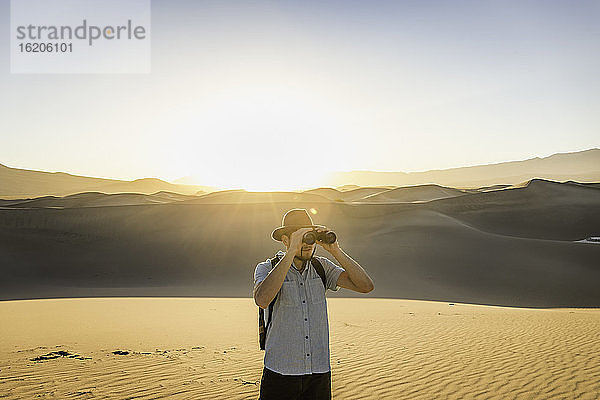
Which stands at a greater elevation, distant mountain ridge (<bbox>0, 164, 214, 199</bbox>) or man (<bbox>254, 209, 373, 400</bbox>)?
distant mountain ridge (<bbox>0, 164, 214, 199</bbox>)

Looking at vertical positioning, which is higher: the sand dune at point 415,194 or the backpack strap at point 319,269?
the sand dune at point 415,194

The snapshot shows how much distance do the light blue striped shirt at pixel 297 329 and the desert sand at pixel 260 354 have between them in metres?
3.67

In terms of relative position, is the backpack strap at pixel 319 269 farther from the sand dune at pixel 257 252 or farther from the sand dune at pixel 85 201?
the sand dune at pixel 85 201

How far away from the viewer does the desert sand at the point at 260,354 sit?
21.7 ft

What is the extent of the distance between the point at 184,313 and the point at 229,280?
29.3 ft

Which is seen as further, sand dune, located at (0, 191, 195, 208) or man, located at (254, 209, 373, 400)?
sand dune, located at (0, 191, 195, 208)

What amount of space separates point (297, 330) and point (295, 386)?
32 centimetres

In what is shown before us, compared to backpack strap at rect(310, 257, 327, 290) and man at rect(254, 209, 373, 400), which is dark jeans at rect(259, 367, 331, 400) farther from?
backpack strap at rect(310, 257, 327, 290)

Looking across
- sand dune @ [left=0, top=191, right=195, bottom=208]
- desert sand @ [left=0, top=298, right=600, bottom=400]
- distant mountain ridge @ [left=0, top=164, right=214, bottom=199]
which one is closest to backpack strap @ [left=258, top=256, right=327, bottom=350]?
desert sand @ [left=0, top=298, right=600, bottom=400]

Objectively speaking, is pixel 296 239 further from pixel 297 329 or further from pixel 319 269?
pixel 297 329

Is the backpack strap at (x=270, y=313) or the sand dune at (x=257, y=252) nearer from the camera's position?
the backpack strap at (x=270, y=313)

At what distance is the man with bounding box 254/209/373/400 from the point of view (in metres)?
2.97

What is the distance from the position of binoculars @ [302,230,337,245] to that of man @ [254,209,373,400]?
0.02 m

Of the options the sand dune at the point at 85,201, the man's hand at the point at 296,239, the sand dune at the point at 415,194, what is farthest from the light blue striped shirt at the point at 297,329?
the sand dune at the point at 415,194
